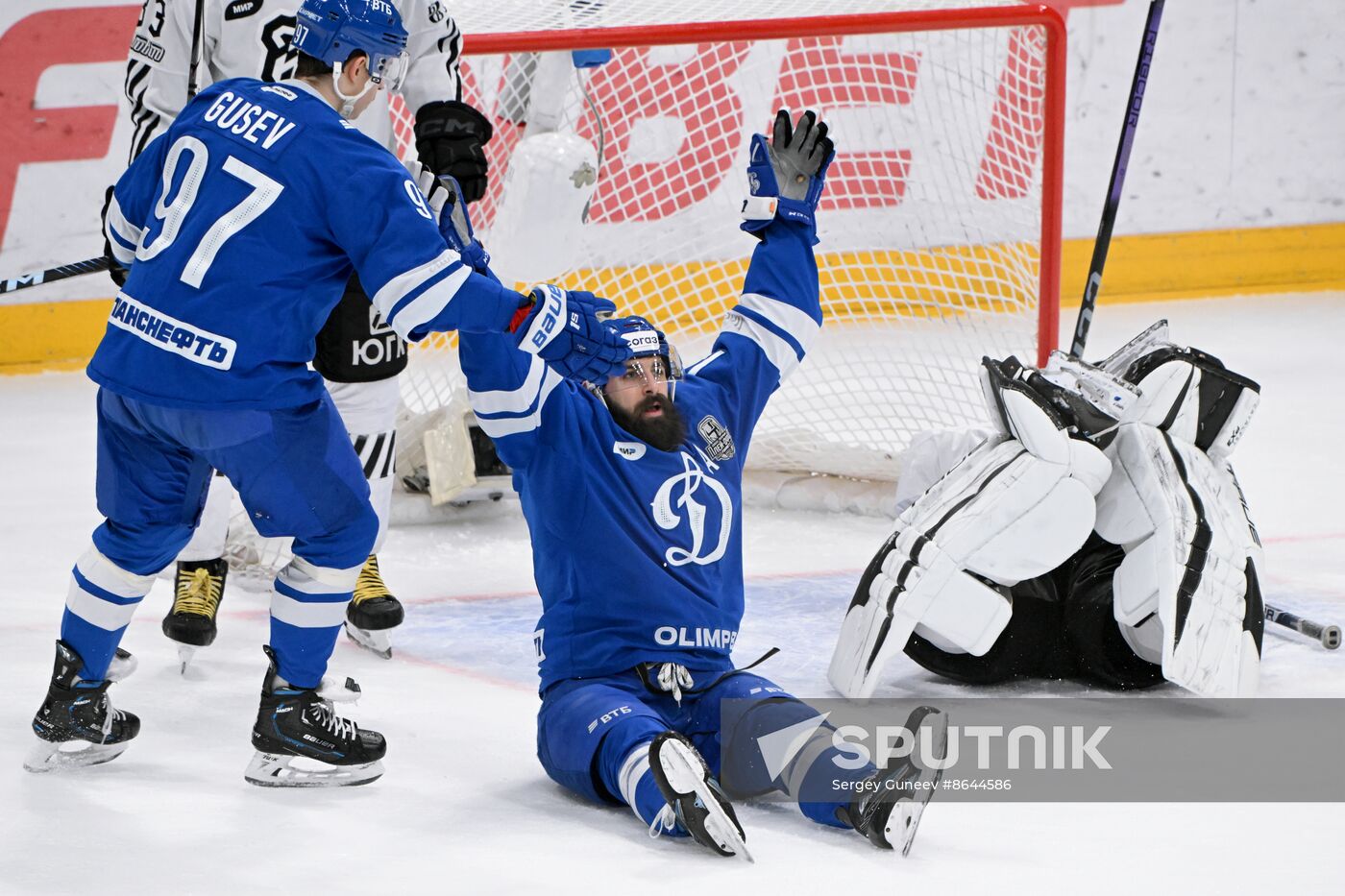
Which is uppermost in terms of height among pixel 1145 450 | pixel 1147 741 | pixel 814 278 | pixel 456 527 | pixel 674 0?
pixel 674 0

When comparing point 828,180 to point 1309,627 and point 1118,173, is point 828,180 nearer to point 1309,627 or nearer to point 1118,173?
point 1118,173

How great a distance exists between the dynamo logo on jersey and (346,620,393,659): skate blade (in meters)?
0.93

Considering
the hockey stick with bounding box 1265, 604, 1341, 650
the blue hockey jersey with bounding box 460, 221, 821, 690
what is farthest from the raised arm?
the hockey stick with bounding box 1265, 604, 1341, 650

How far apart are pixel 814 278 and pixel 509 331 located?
781 millimetres

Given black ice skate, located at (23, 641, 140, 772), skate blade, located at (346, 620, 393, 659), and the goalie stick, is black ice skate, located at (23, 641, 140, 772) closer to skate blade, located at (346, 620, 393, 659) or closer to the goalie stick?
skate blade, located at (346, 620, 393, 659)

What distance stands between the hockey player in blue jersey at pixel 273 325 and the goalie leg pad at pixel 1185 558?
3.52 ft

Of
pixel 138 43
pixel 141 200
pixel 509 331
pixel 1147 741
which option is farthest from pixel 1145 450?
pixel 138 43

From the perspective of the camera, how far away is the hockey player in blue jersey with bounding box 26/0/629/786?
2.45 m

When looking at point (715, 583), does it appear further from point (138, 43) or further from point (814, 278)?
point (138, 43)

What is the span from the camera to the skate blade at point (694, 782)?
231cm

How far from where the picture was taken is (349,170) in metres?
2.45

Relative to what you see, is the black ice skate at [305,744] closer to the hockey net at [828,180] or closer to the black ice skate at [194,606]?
the black ice skate at [194,606]

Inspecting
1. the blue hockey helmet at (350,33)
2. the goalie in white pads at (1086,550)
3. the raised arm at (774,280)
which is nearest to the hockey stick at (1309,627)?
the goalie in white pads at (1086,550)

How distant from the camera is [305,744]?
271cm
